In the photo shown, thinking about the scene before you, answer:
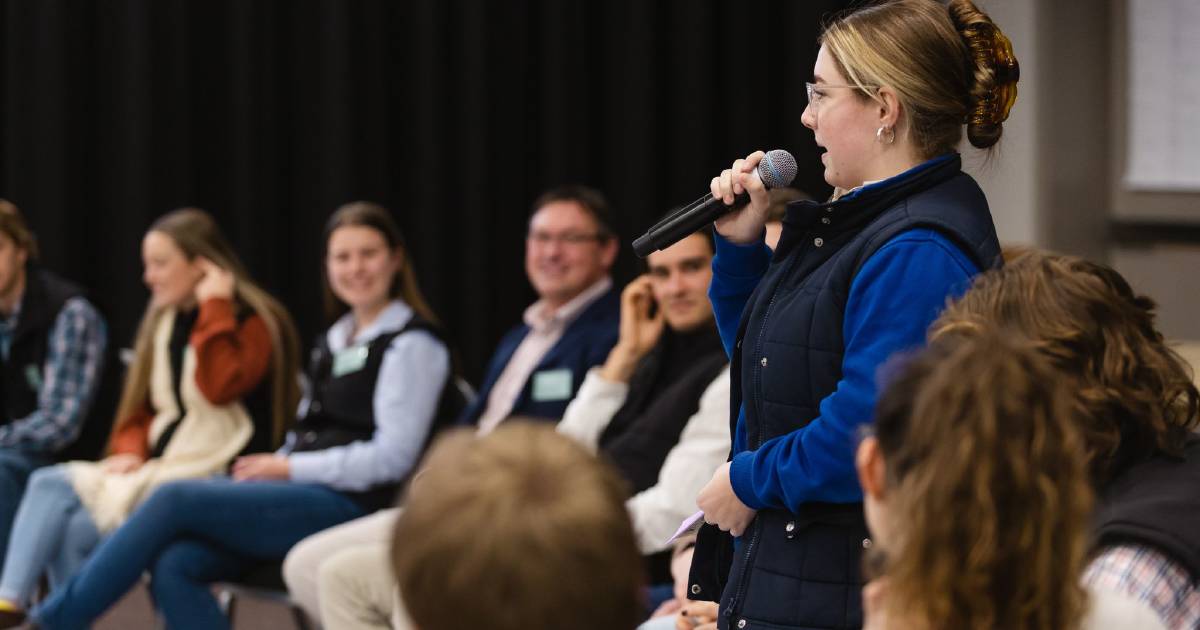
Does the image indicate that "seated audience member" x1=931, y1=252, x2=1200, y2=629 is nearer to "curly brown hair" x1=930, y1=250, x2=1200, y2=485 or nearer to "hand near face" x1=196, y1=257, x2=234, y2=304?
"curly brown hair" x1=930, y1=250, x2=1200, y2=485

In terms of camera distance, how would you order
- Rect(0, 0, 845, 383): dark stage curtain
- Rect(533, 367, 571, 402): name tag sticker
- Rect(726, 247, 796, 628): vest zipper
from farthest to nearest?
Rect(0, 0, 845, 383): dark stage curtain < Rect(533, 367, 571, 402): name tag sticker < Rect(726, 247, 796, 628): vest zipper

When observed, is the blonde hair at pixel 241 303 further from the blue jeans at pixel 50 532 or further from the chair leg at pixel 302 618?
the chair leg at pixel 302 618

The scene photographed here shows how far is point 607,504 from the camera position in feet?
3.20

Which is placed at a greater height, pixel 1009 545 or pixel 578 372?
pixel 1009 545

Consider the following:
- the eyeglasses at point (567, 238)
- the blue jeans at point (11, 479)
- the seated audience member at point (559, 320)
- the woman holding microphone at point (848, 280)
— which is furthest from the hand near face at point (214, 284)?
the woman holding microphone at point (848, 280)

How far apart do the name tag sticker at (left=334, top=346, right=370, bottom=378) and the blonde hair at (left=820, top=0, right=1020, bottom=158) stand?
219cm

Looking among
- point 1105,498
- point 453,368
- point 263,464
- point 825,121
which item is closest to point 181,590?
point 263,464

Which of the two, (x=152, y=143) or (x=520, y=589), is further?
(x=152, y=143)

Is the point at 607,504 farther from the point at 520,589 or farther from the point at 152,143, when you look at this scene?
the point at 152,143

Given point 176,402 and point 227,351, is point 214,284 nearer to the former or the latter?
point 227,351

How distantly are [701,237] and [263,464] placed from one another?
1287 mm

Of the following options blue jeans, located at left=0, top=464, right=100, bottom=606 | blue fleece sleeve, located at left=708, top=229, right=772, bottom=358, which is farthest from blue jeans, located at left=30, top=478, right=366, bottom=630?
blue fleece sleeve, located at left=708, top=229, right=772, bottom=358

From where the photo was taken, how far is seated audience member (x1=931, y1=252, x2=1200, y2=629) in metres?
1.28

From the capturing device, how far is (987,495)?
3.29ft
